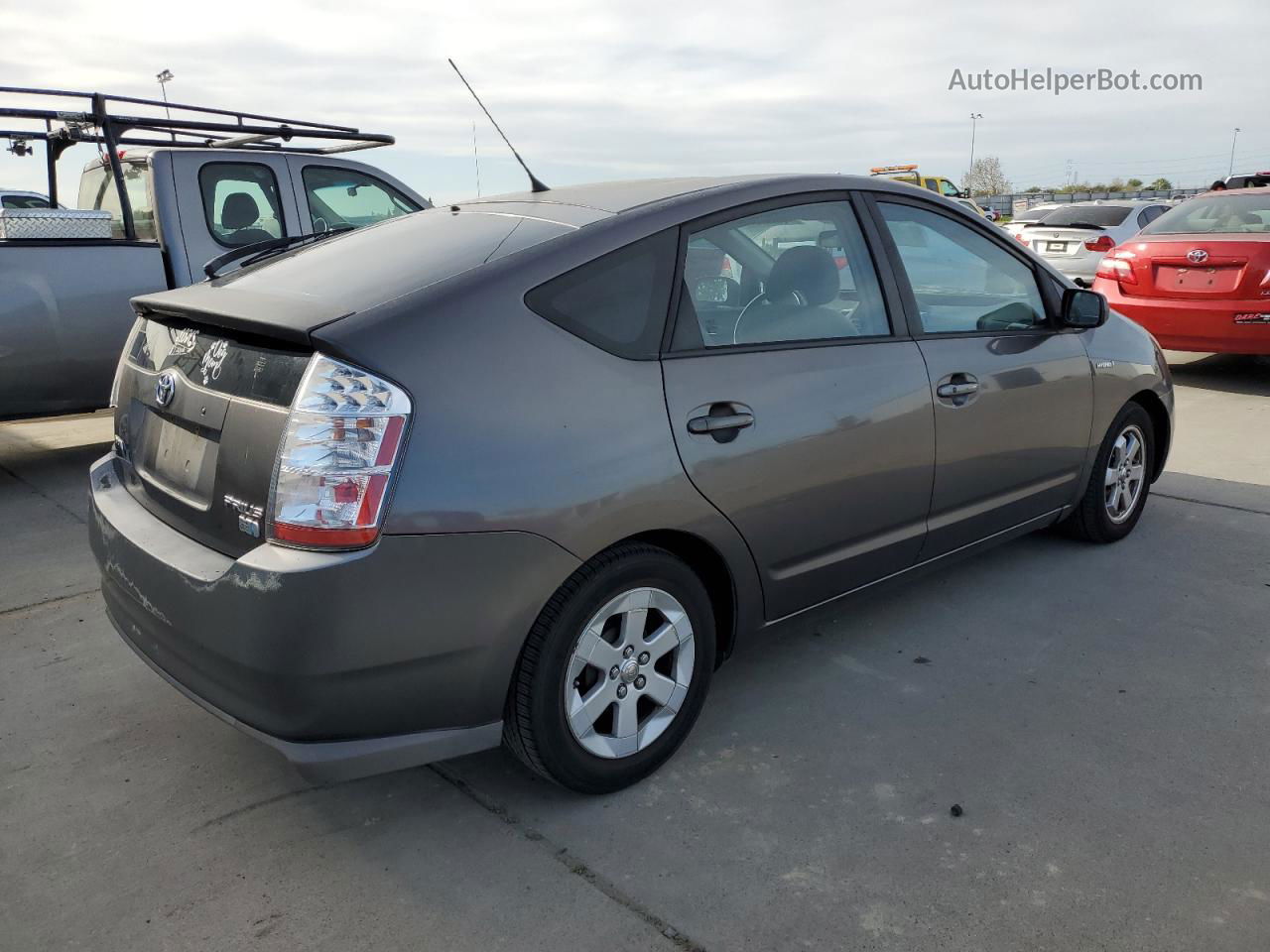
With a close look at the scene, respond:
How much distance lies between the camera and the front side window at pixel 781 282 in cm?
287

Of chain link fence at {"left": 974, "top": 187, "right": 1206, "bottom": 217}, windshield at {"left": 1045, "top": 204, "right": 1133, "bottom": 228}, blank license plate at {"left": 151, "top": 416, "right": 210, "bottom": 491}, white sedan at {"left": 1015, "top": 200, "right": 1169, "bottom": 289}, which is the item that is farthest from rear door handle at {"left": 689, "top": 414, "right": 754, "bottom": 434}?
chain link fence at {"left": 974, "top": 187, "right": 1206, "bottom": 217}

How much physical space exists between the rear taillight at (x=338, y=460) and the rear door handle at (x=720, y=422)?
81 cm

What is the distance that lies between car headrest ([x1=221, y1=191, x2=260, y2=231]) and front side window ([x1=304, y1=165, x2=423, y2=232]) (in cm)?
37

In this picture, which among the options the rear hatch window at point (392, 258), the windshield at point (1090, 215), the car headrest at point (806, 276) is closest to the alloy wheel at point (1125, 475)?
the car headrest at point (806, 276)

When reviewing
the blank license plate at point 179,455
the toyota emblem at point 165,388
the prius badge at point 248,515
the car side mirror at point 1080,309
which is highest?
the car side mirror at point 1080,309

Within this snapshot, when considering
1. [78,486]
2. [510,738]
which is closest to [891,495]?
[510,738]

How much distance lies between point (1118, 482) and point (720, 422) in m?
2.59

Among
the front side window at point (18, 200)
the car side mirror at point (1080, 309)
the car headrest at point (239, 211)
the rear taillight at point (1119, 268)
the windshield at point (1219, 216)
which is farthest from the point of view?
the front side window at point (18, 200)

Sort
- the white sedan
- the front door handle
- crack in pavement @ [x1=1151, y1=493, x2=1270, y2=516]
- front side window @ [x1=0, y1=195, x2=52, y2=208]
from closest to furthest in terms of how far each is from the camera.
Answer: the front door handle
crack in pavement @ [x1=1151, y1=493, x2=1270, y2=516]
the white sedan
front side window @ [x1=0, y1=195, x2=52, y2=208]

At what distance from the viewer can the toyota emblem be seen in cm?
267

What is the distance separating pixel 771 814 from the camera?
2648 millimetres

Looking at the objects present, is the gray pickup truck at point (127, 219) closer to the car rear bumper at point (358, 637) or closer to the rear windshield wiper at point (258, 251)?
the rear windshield wiper at point (258, 251)

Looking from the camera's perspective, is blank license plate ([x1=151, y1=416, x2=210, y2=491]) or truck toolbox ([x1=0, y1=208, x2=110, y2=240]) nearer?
blank license plate ([x1=151, y1=416, x2=210, y2=491])

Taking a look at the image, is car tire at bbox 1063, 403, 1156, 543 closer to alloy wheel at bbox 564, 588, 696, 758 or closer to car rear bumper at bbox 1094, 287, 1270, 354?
alloy wheel at bbox 564, 588, 696, 758
